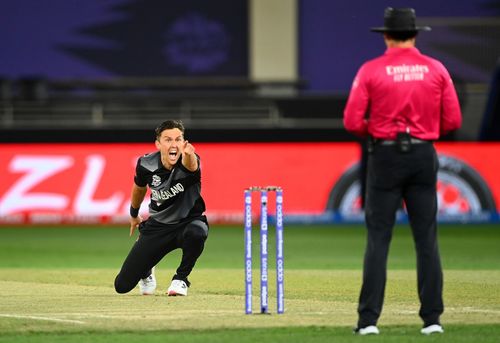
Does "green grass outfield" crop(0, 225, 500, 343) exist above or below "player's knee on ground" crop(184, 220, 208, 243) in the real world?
below

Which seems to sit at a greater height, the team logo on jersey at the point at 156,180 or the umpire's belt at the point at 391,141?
the umpire's belt at the point at 391,141

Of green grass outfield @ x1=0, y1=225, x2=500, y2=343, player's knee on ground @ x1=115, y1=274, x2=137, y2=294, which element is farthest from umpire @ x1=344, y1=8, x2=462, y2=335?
player's knee on ground @ x1=115, y1=274, x2=137, y2=294

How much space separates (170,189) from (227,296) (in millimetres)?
1165

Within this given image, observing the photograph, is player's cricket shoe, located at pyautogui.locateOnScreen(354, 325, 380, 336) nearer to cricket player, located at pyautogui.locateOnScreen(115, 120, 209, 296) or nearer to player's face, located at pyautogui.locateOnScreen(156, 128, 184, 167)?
cricket player, located at pyautogui.locateOnScreen(115, 120, 209, 296)

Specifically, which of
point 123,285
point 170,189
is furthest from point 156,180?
point 123,285

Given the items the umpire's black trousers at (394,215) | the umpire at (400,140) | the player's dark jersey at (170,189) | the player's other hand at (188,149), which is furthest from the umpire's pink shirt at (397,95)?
the player's dark jersey at (170,189)

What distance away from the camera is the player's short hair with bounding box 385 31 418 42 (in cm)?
903

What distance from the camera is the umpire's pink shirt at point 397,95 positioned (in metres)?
8.93

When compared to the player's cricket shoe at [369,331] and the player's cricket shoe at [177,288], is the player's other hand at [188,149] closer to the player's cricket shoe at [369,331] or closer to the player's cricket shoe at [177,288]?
the player's cricket shoe at [177,288]

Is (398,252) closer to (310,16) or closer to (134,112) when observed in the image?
(134,112)

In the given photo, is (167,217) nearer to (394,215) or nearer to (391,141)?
(394,215)

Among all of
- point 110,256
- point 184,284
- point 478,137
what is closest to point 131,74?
point 478,137

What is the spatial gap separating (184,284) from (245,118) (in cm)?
1748

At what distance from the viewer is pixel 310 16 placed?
34906 millimetres
